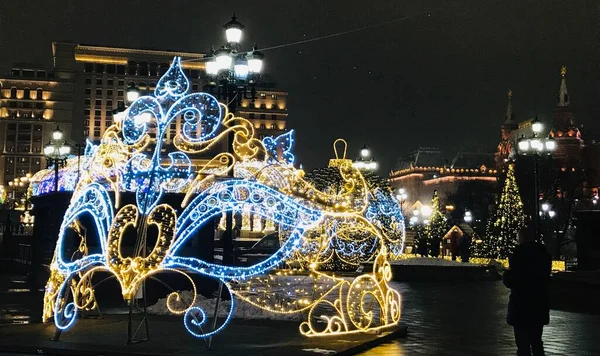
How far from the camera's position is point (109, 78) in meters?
135

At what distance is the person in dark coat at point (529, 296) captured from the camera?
8695 mm

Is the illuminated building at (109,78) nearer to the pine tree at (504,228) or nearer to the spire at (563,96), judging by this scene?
the spire at (563,96)

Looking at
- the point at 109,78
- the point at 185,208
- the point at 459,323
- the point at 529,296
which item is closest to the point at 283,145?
the point at 185,208

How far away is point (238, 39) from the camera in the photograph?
1819 centimetres

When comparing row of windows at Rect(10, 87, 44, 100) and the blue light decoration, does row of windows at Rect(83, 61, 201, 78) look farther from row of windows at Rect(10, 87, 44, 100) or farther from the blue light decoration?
the blue light decoration

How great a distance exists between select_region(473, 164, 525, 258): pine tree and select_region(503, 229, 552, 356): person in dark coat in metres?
30.2

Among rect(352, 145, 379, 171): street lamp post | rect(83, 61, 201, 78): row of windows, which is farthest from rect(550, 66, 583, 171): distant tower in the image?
rect(352, 145, 379, 171): street lamp post

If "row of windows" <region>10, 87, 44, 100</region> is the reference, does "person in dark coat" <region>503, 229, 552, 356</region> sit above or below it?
below

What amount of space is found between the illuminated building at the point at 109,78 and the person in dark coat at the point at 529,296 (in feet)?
410

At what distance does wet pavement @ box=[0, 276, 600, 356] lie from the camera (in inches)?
464

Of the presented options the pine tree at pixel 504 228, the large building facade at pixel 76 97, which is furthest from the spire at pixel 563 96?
the pine tree at pixel 504 228

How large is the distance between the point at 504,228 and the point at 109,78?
109m

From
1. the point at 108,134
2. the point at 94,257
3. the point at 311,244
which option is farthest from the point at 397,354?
the point at 311,244

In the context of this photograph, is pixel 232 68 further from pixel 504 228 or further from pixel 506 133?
pixel 506 133
